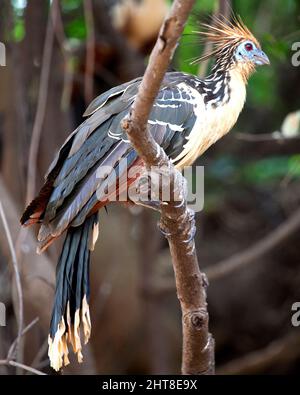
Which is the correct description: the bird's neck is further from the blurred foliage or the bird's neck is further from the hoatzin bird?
the blurred foliage

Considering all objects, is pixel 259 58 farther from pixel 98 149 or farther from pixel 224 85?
pixel 98 149

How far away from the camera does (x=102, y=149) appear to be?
2.70 metres

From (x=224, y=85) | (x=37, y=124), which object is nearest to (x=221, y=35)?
(x=224, y=85)

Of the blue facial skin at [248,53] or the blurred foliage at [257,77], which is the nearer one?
the blue facial skin at [248,53]

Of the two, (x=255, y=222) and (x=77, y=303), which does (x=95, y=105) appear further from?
(x=255, y=222)

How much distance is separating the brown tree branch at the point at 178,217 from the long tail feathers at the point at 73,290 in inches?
12.2

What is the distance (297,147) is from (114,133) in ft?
7.35

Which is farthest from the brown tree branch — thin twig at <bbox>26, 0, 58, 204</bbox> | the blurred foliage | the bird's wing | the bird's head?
the blurred foliage

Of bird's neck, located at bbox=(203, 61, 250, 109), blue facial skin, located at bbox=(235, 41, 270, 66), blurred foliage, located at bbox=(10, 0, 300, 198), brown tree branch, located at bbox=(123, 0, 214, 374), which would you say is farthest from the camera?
blurred foliage, located at bbox=(10, 0, 300, 198)

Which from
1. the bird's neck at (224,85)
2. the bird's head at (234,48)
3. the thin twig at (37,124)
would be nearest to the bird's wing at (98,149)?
the bird's neck at (224,85)

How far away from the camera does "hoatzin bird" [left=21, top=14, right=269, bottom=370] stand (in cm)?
262

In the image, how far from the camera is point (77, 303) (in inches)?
105

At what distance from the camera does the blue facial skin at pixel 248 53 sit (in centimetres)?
307

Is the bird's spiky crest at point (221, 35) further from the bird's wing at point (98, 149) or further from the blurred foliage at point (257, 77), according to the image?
the blurred foliage at point (257, 77)
